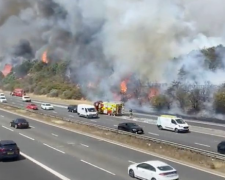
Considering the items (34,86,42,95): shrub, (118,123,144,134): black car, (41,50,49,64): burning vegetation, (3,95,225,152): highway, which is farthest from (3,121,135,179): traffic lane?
(41,50,49,64): burning vegetation

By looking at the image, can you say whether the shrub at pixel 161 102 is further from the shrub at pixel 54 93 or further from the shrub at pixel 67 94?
the shrub at pixel 54 93

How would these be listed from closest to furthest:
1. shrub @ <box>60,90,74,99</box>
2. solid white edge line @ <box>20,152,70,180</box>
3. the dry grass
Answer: solid white edge line @ <box>20,152,70,180</box> → the dry grass → shrub @ <box>60,90,74,99</box>

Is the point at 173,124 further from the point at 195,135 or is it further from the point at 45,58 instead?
the point at 45,58

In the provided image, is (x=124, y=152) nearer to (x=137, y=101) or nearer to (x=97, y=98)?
(x=137, y=101)

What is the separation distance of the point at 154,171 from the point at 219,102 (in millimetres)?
40375

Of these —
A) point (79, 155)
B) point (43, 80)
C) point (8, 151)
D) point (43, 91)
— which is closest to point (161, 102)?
point (79, 155)

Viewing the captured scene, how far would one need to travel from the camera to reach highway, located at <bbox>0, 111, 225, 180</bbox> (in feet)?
84.5

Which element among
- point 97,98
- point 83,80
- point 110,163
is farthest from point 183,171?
point 83,80

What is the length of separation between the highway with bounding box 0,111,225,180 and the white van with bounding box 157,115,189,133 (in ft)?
36.6

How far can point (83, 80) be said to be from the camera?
109 metres

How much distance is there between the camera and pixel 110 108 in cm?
6662

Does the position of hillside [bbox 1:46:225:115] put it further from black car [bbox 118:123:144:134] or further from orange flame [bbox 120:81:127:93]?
black car [bbox 118:123:144:134]

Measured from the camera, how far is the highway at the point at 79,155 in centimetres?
2577

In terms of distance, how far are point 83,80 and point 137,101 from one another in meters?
32.3
